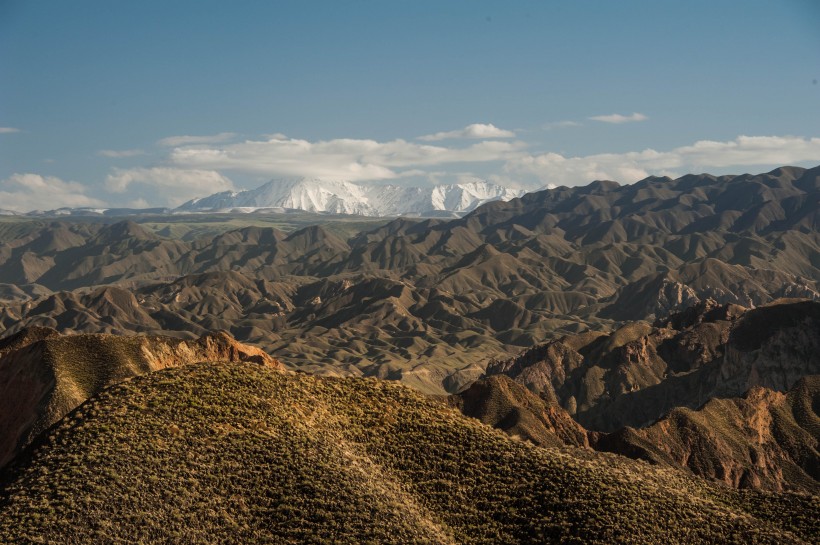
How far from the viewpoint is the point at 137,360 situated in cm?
10931

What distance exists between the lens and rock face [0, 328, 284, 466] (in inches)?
3784

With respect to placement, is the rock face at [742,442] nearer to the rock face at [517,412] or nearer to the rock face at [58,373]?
the rock face at [517,412]

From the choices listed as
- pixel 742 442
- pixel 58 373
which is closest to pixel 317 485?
pixel 58 373

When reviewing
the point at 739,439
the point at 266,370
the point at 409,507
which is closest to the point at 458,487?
the point at 409,507

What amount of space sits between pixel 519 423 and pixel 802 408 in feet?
180

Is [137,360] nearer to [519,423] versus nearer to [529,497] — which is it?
[519,423]

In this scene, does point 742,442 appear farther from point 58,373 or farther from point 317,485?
point 317,485

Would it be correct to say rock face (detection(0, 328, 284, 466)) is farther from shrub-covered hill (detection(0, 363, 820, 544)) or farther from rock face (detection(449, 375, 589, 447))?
rock face (detection(449, 375, 589, 447))

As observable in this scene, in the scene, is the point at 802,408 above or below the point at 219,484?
below

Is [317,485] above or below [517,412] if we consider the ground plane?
above

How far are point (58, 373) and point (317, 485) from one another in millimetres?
57460

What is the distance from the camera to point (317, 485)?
55.7 metres

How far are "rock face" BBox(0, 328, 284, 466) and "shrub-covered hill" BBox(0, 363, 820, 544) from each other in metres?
36.2

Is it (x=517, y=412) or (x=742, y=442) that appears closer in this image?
(x=517, y=412)
